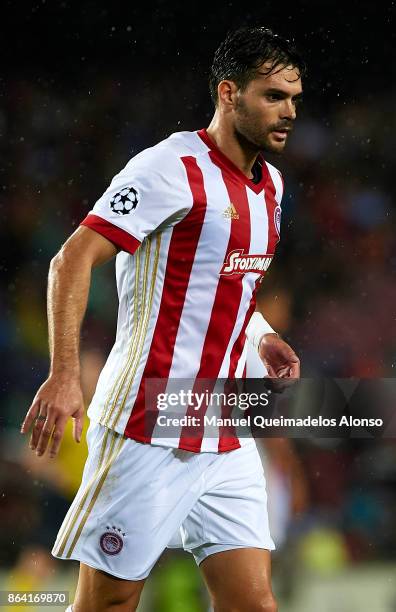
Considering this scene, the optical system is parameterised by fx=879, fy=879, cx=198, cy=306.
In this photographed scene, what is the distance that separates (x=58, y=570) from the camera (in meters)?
3.41

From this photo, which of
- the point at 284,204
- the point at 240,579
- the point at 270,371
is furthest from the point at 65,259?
the point at 284,204

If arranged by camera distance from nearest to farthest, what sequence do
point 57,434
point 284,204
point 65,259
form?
point 57,434 → point 65,259 → point 284,204

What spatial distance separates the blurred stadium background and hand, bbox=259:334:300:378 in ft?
5.10

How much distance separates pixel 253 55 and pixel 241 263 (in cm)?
48

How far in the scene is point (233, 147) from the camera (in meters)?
2.00

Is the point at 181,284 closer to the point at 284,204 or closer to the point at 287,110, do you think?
the point at 287,110

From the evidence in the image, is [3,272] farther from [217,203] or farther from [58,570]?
[217,203]

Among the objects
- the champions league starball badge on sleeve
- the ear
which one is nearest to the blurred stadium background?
the ear

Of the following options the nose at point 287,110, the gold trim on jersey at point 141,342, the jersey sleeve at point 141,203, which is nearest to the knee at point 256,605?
the gold trim on jersey at point 141,342

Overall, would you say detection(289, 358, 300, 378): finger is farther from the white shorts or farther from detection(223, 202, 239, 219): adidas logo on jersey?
detection(223, 202, 239, 219): adidas logo on jersey

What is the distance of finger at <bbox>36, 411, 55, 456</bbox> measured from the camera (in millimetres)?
1501

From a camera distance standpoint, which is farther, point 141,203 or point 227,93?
point 227,93

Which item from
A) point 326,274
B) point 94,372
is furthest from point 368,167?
point 94,372

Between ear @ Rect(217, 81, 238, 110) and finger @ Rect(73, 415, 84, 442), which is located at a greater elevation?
ear @ Rect(217, 81, 238, 110)
